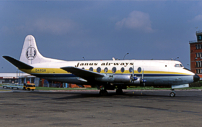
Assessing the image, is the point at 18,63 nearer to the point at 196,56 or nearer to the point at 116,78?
the point at 116,78

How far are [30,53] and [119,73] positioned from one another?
14.6 m

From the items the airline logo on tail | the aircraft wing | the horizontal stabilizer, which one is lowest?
A: the aircraft wing

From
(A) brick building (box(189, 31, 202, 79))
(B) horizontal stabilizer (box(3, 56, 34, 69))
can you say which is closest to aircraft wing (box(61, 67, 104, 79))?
(B) horizontal stabilizer (box(3, 56, 34, 69))

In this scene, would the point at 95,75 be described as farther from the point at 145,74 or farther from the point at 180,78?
the point at 180,78

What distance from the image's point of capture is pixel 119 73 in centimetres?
2656

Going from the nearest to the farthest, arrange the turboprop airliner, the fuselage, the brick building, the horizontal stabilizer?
the turboprop airliner < the fuselage < the horizontal stabilizer < the brick building

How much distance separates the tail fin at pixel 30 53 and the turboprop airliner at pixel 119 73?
6.09 ft

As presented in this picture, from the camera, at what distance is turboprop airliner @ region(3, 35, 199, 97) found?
24422mm

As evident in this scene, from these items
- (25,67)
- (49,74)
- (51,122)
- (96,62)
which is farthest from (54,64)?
(51,122)

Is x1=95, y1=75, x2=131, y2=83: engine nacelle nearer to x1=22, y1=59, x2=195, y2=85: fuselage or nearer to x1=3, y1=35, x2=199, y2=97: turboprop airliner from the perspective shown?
x1=3, y1=35, x2=199, y2=97: turboprop airliner

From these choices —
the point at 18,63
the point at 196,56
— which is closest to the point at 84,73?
the point at 18,63

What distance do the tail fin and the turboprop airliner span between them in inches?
73.1

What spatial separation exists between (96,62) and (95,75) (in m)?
4.06

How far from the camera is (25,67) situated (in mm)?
30484
